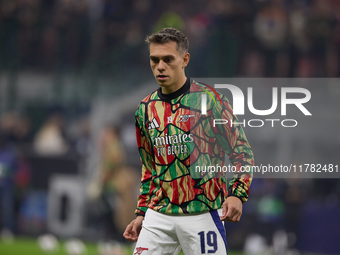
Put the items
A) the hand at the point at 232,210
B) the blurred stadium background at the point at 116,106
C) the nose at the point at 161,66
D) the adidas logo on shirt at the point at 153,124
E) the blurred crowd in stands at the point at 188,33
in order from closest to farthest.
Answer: the hand at the point at 232,210 → the nose at the point at 161,66 → the adidas logo on shirt at the point at 153,124 → the blurred stadium background at the point at 116,106 → the blurred crowd in stands at the point at 188,33

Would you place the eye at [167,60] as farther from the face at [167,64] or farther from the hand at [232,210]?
the hand at [232,210]

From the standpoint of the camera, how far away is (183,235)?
494 centimetres

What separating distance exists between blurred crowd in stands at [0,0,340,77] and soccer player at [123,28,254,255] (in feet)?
27.2

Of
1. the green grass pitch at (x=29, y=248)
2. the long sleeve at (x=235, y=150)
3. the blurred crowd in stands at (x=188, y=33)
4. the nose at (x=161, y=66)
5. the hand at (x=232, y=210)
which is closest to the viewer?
the hand at (x=232, y=210)

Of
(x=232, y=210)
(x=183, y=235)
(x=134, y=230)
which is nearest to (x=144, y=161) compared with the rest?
(x=134, y=230)

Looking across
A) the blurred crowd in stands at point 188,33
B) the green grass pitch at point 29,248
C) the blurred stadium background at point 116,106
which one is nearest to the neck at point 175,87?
the blurred stadium background at point 116,106

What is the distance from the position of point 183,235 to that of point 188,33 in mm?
10112

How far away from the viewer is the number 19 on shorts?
4.88 m

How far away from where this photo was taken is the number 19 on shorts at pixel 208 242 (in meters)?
4.88

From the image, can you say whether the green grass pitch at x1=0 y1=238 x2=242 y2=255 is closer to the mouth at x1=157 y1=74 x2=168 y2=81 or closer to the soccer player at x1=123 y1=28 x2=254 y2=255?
the soccer player at x1=123 y1=28 x2=254 y2=255

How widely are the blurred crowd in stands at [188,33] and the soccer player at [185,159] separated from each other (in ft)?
27.2

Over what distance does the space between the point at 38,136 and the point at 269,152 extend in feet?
15.9

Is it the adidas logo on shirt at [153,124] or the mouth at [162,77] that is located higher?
the mouth at [162,77]

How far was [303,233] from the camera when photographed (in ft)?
41.7
